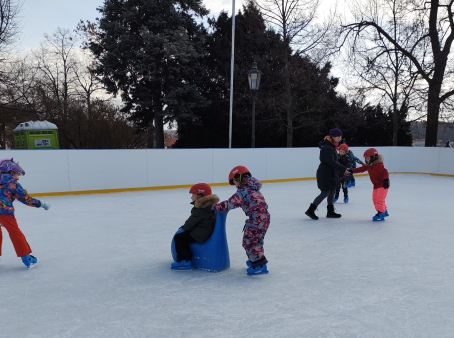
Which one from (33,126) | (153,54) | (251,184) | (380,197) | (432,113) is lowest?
(380,197)

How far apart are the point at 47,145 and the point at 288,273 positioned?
13.8 meters

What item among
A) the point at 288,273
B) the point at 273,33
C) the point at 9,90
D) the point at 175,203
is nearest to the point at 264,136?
the point at 273,33

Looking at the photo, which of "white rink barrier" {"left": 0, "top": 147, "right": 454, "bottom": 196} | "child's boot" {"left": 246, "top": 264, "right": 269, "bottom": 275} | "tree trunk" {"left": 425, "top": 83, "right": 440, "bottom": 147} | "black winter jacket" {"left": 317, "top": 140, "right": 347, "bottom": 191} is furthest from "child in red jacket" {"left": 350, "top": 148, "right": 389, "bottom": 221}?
"tree trunk" {"left": 425, "top": 83, "right": 440, "bottom": 147}

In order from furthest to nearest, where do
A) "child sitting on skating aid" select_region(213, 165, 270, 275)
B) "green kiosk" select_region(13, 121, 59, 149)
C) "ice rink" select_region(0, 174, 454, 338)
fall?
"green kiosk" select_region(13, 121, 59, 149)
"child sitting on skating aid" select_region(213, 165, 270, 275)
"ice rink" select_region(0, 174, 454, 338)

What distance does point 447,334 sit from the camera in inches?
102

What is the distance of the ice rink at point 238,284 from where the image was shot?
8.93 feet

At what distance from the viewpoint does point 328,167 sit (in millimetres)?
6281

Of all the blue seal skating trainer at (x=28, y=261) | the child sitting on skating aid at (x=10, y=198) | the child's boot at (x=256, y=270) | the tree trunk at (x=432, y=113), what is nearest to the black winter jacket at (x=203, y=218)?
the child's boot at (x=256, y=270)

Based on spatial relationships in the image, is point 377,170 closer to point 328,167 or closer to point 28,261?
point 328,167

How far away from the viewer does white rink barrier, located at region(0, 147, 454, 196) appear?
9562 mm

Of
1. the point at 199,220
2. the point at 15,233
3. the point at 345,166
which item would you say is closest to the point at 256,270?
the point at 199,220

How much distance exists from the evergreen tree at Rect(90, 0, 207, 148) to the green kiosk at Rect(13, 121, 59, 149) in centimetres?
432

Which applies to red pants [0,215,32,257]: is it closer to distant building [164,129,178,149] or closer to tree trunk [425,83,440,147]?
tree trunk [425,83,440,147]

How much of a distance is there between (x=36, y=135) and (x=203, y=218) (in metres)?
13.4
